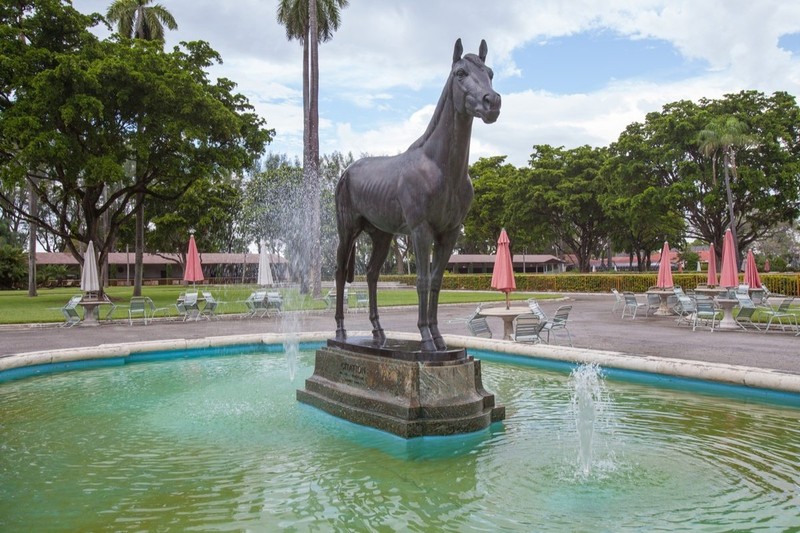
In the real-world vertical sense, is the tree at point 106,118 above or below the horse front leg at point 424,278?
above

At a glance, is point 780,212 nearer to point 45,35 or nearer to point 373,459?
point 373,459

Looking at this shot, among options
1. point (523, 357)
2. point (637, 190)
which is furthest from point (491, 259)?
point (523, 357)

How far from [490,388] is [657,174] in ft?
107

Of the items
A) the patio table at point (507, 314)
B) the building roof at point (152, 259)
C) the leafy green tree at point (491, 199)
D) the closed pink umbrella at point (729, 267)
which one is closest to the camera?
the patio table at point (507, 314)

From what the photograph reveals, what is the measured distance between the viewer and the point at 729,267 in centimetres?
1578

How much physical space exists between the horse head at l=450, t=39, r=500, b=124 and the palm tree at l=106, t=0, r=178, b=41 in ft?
96.3

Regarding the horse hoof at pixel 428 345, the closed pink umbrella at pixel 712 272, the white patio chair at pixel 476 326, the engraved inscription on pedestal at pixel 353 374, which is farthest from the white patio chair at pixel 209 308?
the closed pink umbrella at pixel 712 272

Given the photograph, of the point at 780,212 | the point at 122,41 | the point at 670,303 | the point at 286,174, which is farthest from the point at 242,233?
the point at 780,212

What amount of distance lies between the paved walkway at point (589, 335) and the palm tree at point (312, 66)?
26.9ft

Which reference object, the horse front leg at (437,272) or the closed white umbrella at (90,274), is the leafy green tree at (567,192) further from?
the horse front leg at (437,272)

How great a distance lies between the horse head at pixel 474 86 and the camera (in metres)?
4.65

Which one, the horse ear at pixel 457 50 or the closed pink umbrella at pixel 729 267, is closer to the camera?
the horse ear at pixel 457 50

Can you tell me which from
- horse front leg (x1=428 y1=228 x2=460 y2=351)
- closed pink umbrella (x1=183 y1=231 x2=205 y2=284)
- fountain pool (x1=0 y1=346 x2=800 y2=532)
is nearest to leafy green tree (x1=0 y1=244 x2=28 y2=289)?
closed pink umbrella (x1=183 y1=231 x2=205 y2=284)

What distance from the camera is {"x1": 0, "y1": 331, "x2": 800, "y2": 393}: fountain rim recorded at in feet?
21.5
